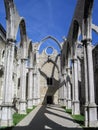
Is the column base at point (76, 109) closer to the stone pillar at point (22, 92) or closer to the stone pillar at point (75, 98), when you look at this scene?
the stone pillar at point (75, 98)

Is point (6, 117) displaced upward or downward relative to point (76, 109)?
upward

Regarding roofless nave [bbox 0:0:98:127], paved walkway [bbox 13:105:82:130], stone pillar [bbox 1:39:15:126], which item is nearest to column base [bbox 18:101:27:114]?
roofless nave [bbox 0:0:98:127]

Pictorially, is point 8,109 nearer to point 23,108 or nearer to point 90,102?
point 90,102

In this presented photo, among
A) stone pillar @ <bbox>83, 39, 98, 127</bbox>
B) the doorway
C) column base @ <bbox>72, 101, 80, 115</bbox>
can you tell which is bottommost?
the doorway

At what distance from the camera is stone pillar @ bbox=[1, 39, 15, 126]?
10414 mm

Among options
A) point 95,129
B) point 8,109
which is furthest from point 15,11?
point 95,129

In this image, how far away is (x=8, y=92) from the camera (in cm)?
1108

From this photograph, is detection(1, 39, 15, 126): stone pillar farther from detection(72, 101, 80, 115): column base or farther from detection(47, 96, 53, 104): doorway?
detection(47, 96, 53, 104): doorway

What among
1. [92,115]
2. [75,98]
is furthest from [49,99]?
[92,115]

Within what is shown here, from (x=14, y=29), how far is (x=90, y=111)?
6562 millimetres

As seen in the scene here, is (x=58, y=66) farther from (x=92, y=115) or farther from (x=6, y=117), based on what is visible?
(x=6, y=117)

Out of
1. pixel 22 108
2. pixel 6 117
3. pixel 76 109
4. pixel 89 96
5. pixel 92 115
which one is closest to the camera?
pixel 92 115

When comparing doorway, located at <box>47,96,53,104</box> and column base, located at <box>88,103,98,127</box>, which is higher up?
column base, located at <box>88,103,98,127</box>

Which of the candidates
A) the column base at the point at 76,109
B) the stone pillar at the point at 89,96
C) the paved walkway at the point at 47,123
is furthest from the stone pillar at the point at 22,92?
the stone pillar at the point at 89,96
